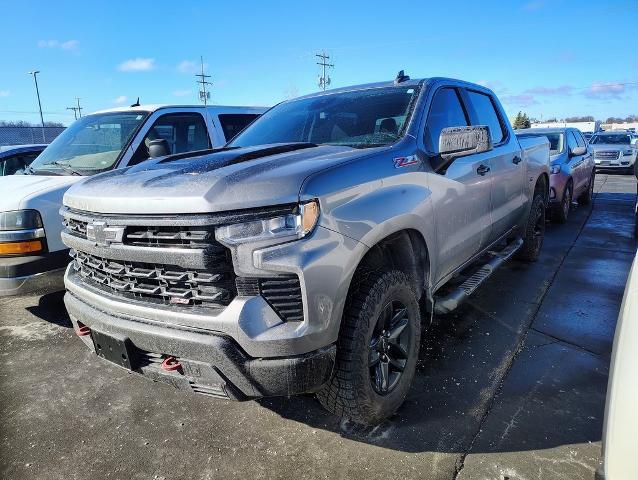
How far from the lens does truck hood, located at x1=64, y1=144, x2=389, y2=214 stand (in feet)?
6.47

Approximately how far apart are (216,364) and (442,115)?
2479mm

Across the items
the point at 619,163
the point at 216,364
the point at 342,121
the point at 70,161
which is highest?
the point at 342,121

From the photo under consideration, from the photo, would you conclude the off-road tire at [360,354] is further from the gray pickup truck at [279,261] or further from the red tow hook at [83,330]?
the red tow hook at [83,330]

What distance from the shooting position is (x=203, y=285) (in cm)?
206

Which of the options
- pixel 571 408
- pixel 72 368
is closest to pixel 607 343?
pixel 571 408

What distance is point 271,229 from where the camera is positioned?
197 cm

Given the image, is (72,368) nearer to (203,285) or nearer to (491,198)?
(203,285)

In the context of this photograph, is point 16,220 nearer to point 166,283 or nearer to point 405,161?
point 166,283

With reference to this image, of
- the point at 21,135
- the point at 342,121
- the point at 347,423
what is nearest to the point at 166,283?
the point at 347,423

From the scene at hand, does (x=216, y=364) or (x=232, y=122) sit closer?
(x=216, y=364)

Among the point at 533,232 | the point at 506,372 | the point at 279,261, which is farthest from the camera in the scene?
the point at 533,232

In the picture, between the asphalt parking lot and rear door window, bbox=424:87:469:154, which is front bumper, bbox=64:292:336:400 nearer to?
the asphalt parking lot

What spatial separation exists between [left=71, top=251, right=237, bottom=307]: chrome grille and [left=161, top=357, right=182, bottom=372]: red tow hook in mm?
270

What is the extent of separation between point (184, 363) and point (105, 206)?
34.6 inches
